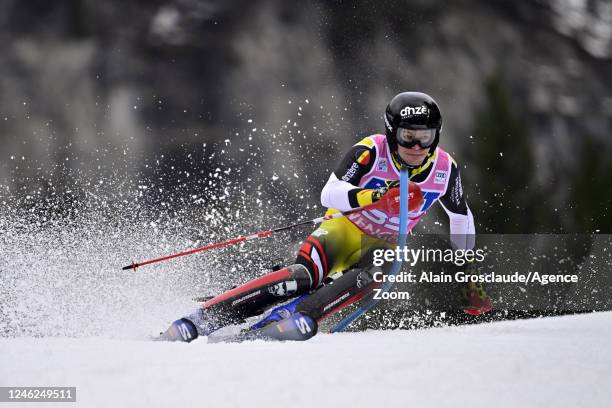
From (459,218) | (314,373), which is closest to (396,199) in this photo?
(459,218)

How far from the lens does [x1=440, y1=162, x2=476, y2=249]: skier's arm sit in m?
4.69

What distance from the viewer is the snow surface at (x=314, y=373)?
2254 millimetres

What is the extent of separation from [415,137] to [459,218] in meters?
0.83

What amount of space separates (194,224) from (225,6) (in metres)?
7.15

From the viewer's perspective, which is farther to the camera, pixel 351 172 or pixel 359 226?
pixel 359 226

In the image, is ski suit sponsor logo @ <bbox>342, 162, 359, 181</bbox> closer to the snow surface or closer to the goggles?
the goggles

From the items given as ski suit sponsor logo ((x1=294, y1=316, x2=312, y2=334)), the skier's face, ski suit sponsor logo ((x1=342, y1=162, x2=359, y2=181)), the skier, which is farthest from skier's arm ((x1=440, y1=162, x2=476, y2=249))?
ski suit sponsor logo ((x1=294, y1=316, x2=312, y2=334))

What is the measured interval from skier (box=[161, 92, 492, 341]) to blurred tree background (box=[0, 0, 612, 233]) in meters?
10.8

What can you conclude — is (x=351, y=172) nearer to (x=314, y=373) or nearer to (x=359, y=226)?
(x=359, y=226)

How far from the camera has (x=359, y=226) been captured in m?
4.60

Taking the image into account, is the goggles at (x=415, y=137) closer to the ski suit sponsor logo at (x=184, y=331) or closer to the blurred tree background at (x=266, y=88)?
the ski suit sponsor logo at (x=184, y=331)

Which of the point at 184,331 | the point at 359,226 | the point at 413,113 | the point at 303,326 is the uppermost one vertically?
the point at 413,113

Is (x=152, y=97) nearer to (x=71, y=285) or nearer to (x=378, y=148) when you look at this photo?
(x=71, y=285)

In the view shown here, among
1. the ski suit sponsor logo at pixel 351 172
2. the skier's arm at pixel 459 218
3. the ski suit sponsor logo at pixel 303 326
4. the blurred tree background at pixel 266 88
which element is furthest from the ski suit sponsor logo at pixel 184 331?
the blurred tree background at pixel 266 88
